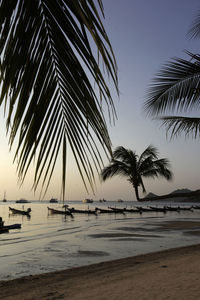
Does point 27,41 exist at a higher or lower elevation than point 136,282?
higher

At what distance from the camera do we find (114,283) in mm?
6359

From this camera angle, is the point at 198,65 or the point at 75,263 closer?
the point at 198,65

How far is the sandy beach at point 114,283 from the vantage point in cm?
527

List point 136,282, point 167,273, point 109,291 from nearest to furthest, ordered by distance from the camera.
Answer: point 109,291, point 136,282, point 167,273

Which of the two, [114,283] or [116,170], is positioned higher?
[116,170]

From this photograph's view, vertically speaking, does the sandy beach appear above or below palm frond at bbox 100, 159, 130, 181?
below

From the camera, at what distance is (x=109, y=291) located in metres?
5.66

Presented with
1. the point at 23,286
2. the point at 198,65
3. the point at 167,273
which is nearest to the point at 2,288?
the point at 23,286

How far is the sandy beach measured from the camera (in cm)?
527

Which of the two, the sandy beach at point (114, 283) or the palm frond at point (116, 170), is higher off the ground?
the palm frond at point (116, 170)

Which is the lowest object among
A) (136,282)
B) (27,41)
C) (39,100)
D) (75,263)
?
(75,263)

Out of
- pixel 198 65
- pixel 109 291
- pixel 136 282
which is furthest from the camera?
pixel 136 282

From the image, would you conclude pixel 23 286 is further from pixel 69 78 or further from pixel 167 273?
pixel 69 78

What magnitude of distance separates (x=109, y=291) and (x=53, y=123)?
5.47m
